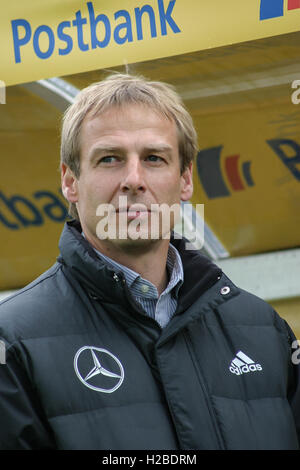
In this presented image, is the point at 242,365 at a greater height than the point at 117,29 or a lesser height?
lesser

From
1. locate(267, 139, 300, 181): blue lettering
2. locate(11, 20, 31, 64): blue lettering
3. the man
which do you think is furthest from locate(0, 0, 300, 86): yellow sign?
the man

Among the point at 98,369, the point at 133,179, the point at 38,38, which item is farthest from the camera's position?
the point at 38,38

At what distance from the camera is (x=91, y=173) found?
1.91 m

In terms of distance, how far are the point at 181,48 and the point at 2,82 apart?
0.70 m

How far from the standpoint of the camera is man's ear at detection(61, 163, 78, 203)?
6.60 ft

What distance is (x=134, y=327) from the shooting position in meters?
1.79

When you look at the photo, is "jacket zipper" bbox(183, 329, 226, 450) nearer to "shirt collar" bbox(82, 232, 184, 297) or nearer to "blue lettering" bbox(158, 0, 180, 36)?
"shirt collar" bbox(82, 232, 184, 297)

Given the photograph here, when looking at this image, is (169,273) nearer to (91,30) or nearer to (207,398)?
(207,398)

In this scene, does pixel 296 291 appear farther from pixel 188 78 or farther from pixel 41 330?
pixel 41 330

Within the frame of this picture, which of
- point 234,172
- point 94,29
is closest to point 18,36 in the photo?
point 94,29

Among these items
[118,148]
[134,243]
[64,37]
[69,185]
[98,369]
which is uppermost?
[64,37]

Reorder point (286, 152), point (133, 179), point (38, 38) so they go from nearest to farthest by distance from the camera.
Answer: point (133, 179), point (38, 38), point (286, 152)

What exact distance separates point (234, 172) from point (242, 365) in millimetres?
1220
